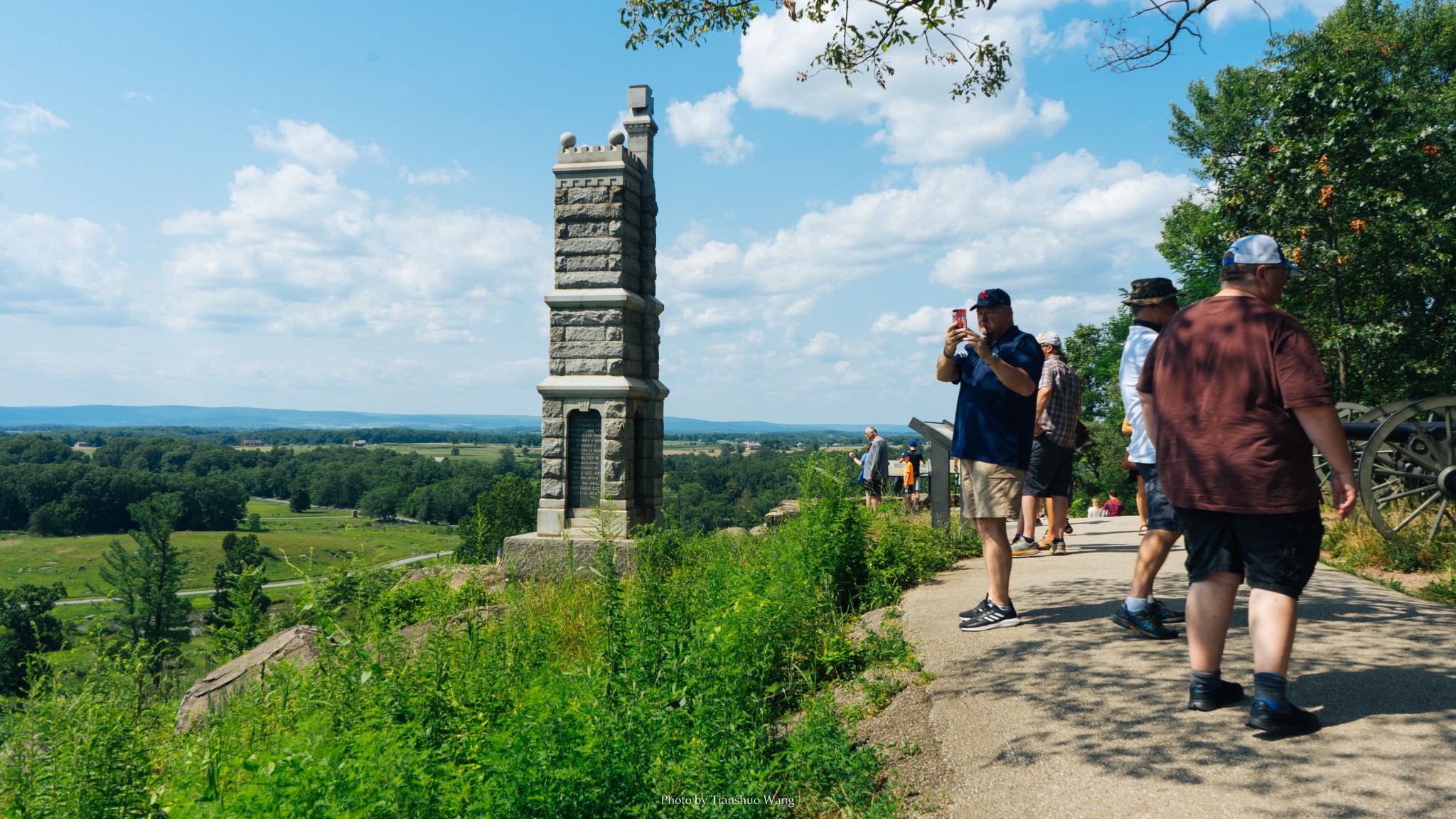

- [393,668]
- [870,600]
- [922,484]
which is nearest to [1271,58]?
[922,484]

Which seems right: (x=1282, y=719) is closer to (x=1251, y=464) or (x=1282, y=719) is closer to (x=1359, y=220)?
(x=1251, y=464)

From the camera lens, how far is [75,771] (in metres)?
3.21

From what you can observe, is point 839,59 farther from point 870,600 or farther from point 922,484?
point 922,484

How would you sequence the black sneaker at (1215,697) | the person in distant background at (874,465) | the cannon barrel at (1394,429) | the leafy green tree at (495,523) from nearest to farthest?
the black sneaker at (1215,697)
the leafy green tree at (495,523)
the cannon barrel at (1394,429)
the person in distant background at (874,465)

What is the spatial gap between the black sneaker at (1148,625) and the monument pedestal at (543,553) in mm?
6175

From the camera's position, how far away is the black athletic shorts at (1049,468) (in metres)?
7.48

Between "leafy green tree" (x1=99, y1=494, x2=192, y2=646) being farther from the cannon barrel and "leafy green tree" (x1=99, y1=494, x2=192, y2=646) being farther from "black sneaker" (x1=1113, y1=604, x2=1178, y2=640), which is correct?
the cannon barrel

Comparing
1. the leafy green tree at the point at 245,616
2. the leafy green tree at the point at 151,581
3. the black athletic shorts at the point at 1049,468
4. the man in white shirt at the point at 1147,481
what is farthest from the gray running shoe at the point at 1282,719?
the leafy green tree at the point at 151,581

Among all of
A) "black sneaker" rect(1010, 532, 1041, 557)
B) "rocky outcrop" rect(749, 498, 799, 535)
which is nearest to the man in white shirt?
"black sneaker" rect(1010, 532, 1041, 557)

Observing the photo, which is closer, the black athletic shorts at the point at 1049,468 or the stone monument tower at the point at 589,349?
the black athletic shorts at the point at 1049,468

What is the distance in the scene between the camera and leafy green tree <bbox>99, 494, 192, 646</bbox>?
123 feet

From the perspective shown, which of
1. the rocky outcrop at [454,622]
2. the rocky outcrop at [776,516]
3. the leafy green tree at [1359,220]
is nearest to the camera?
the rocky outcrop at [454,622]

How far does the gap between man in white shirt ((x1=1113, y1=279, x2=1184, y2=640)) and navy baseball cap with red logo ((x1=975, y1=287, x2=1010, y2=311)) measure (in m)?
0.72

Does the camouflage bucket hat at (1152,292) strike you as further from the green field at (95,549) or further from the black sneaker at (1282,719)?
the green field at (95,549)
